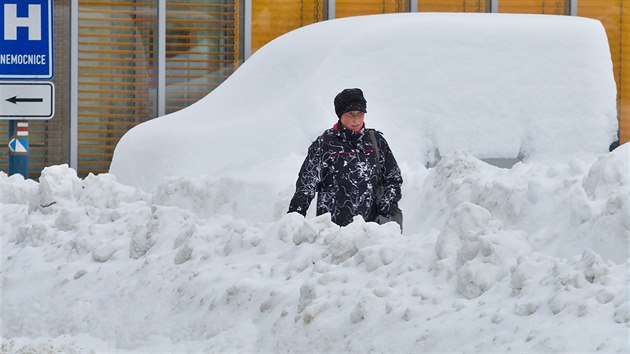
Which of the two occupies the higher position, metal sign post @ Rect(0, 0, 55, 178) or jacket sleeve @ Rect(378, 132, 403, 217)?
metal sign post @ Rect(0, 0, 55, 178)

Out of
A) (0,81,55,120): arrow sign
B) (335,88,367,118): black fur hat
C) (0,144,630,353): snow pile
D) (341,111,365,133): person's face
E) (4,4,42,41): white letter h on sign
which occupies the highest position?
(4,4,42,41): white letter h on sign

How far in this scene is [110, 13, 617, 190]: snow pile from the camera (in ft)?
31.0

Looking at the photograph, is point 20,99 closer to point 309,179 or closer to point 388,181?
point 309,179

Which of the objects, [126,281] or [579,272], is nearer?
[579,272]

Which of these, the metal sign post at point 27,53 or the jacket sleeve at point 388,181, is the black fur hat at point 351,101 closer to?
the jacket sleeve at point 388,181

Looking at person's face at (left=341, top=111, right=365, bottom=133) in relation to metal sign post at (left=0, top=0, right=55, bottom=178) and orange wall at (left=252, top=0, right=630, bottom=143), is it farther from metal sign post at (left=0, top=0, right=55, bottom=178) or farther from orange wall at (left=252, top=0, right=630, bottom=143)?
orange wall at (left=252, top=0, right=630, bottom=143)

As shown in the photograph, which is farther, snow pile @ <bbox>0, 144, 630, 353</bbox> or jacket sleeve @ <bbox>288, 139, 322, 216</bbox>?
jacket sleeve @ <bbox>288, 139, 322, 216</bbox>

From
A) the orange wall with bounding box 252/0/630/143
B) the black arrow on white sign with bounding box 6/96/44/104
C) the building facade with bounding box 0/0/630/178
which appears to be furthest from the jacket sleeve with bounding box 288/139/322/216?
the orange wall with bounding box 252/0/630/143

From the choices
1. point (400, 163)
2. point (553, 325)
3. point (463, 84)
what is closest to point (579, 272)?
point (553, 325)

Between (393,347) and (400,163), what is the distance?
460 cm

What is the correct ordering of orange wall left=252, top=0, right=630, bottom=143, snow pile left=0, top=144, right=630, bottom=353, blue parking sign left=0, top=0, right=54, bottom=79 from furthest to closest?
orange wall left=252, top=0, right=630, bottom=143
blue parking sign left=0, top=0, right=54, bottom=79
snow pile left=0, top=144, right=630, bottom=353

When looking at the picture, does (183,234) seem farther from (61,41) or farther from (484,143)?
(61,41)

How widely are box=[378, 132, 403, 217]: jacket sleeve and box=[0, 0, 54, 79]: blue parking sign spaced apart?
130 inches

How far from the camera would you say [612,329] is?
157 inches
